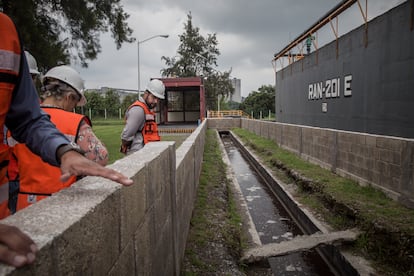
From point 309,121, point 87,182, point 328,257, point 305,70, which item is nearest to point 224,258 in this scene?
point 328,257

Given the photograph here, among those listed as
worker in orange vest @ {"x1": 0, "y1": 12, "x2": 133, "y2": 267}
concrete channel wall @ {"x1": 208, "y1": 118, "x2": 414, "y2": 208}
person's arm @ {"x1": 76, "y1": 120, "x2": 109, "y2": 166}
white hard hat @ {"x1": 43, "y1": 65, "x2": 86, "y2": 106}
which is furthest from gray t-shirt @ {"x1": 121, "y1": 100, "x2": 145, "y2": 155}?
concrete channel wall @ {"x1": 208, "y1": 118, "x2": 414, "y2": 208}

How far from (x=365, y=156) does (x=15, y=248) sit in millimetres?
7249

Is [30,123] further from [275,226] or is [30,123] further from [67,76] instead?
[275,226]

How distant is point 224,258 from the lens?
457 centimetres

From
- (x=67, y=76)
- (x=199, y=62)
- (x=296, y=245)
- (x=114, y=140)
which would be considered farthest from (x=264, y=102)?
(x=67, y=76)

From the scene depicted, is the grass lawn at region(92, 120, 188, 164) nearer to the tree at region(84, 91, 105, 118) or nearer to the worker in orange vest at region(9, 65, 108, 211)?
the worker in orange vest at region(9, 65, 108, 211)

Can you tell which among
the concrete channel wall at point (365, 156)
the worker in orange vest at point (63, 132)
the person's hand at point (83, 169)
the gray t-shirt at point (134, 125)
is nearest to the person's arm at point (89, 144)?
the worker in orange vest at point (63, 132)

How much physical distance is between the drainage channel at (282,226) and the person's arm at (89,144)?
11.7ft

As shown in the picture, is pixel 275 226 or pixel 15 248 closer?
pixel 15 248

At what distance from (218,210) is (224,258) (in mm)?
1952

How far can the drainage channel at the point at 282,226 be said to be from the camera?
505 centimetres

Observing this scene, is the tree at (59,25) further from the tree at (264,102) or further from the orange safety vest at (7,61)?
the tree at (264,102)

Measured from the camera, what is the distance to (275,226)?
702cm

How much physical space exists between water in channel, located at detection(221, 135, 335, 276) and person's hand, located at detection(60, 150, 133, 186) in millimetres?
4366
